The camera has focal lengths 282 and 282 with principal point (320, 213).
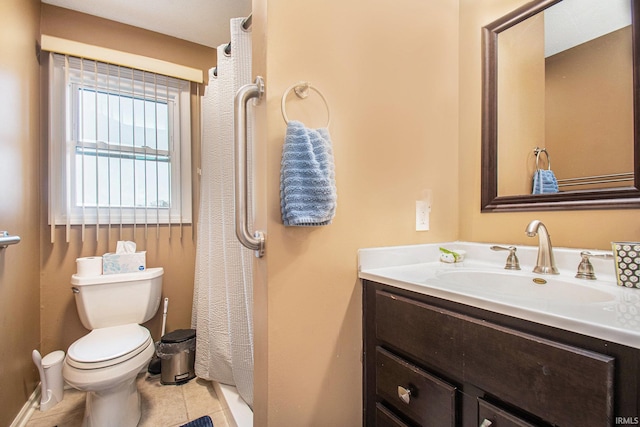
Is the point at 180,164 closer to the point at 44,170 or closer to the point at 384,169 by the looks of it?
the point at 44,170

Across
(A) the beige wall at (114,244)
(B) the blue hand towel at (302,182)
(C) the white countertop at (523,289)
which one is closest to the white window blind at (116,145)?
(A) the beige wall at (114,244)

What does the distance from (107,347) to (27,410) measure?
629mm

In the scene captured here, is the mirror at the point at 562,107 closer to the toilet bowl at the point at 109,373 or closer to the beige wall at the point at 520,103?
the beige wall at the point at 520,103

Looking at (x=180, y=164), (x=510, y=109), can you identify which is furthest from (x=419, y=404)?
→ (x=180, y=164)

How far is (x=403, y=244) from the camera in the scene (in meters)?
1.11

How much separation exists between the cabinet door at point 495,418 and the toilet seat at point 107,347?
1437 millimetres

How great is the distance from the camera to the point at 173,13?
1.80 meters

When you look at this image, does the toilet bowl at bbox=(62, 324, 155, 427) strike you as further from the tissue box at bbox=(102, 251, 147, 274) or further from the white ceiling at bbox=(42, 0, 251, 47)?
the white ceiling at bbox=(42, 0, 251, 47)

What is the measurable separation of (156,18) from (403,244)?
2112 mm

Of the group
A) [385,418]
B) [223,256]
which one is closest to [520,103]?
[385,418]

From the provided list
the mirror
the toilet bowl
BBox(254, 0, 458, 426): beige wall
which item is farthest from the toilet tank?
the mirror

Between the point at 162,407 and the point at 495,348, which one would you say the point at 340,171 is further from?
the point at 162,407

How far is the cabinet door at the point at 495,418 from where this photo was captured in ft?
1.78

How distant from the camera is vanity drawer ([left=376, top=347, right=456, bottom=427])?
0.67 m
